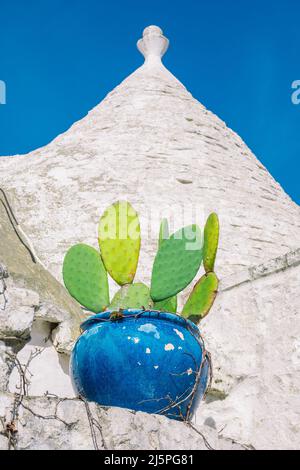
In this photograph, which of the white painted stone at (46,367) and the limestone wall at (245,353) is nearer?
the limestone wall at (245,353)

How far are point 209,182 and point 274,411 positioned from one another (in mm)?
3944

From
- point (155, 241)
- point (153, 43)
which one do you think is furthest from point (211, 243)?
point (153, 43)

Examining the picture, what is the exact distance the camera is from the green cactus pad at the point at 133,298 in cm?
300

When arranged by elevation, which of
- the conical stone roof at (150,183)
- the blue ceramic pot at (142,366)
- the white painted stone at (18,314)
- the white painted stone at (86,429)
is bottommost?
the white painted stone at (86,429)

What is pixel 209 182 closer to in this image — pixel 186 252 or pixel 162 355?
pixel 186 252

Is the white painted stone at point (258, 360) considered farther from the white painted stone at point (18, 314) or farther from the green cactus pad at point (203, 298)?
the white painted stone at point (18, 314)

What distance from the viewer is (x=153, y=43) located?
12547mm

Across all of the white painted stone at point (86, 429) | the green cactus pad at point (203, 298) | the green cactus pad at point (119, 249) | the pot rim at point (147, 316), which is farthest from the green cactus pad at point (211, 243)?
the white painted stone at point (86, 429)

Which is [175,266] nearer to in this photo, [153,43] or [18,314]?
[18,314]

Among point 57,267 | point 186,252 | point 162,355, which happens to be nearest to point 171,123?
point 57,267

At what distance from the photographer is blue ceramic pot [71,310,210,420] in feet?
8.20

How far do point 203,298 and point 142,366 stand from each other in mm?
892

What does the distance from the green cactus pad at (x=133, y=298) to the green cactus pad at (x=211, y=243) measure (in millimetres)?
A: 542

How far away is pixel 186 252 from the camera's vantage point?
317 centimetres
